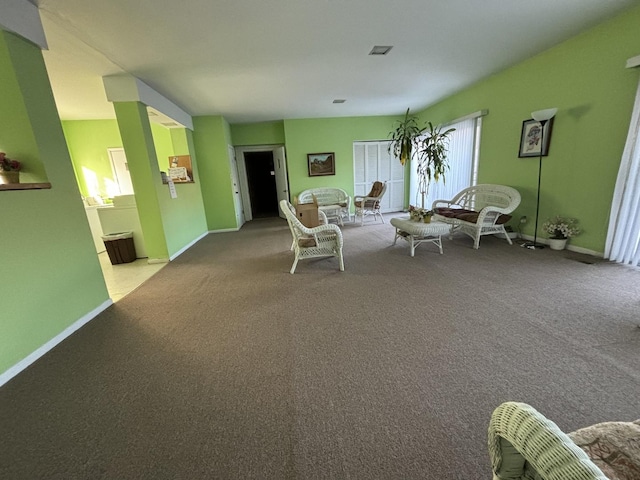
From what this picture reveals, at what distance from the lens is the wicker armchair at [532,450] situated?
48cm

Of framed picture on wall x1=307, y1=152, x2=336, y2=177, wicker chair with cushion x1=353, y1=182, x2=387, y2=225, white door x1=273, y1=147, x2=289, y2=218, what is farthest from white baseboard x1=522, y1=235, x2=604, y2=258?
white door x1=273, y1=147, x2=289, y2=218

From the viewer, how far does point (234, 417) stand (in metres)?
1.35

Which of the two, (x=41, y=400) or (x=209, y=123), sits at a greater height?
(x=209, y=123)

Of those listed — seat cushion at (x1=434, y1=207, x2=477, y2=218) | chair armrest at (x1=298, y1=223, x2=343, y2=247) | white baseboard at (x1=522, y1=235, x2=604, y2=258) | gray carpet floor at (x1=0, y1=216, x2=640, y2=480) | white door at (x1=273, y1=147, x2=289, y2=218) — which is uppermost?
white door at (x1=273, y1=147, x2=289, y2=218)

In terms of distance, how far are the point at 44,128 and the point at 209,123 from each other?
404 centimetres

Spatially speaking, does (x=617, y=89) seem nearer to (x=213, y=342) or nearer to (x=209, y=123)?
(x=213, y=342)

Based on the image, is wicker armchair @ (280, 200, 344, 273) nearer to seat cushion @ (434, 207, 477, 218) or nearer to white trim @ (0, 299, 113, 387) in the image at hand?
white trim @ (0, 299, 113, 387)

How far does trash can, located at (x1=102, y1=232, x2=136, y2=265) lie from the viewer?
405 cm

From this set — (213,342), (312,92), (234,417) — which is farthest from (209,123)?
(234,417)

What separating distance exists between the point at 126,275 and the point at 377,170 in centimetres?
619

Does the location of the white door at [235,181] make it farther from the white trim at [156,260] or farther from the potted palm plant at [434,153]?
the potted palm plant at [434,153]

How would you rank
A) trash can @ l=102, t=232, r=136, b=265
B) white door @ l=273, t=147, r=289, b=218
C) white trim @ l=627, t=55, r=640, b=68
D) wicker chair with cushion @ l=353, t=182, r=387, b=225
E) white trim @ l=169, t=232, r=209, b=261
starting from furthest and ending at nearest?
white door @ l=273, t=147, r=289, b=218, wicker chair with cushion @ l=353, t=182, r=387, b=225, white trim @ l=169, t=232, r=209, b=261, trash can @ l=102, t=232, r=136, b=265, white trim @ l=627, t=55, r=640, b=68

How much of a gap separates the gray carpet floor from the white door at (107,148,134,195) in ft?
13.8

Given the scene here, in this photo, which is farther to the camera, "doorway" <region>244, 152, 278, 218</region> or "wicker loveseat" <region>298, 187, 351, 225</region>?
"doorway" <region>244, 152, 278, 218</region>
